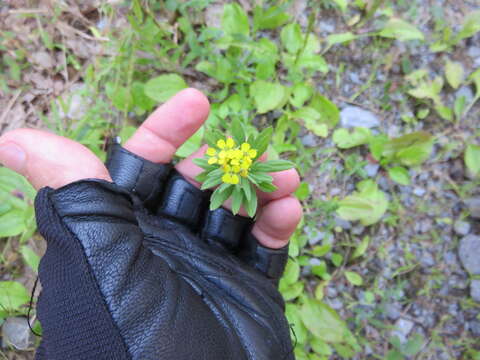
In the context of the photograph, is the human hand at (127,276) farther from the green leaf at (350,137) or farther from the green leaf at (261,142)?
the green leaf at (350,137)

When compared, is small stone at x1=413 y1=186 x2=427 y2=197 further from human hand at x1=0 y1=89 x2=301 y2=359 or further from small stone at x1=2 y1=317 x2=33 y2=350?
small stone at x1=2 y1=317 x2=33 y2=350

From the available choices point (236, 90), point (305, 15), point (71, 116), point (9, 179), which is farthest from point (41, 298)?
point (305, 15)

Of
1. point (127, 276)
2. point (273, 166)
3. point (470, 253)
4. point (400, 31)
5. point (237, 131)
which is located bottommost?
point (470, 253)

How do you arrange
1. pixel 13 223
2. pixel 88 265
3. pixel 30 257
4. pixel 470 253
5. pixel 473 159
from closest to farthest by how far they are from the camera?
pixel 88 265 < pixel 30 257 < pixel 13 223 < pixel 470 253 < pixel 473 159

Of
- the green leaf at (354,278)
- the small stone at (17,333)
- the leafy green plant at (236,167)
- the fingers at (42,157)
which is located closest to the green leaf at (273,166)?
the leafy green plant at (236,167)

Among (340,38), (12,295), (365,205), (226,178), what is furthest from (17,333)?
(340,38)

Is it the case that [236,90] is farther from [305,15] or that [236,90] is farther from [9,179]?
[9,179]

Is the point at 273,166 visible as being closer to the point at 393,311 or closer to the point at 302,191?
the point at 302,191
